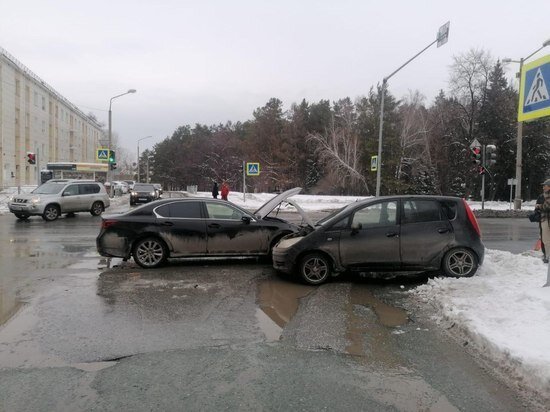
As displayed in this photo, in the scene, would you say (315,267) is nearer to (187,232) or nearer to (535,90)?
(187,232)

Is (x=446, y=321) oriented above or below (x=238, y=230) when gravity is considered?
below

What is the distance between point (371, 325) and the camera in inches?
225

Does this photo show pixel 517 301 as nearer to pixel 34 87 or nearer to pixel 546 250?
pixel 546 250

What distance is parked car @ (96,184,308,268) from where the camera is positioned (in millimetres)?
9305

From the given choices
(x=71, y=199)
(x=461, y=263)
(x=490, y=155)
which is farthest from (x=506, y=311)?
(x=490, y=155)

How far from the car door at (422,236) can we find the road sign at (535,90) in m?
2.12

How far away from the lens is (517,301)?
593 cm

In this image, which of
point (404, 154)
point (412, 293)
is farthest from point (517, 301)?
point (404, 154)

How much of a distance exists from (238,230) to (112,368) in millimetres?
5369

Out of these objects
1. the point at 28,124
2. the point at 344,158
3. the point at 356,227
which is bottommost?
the point at 356,227

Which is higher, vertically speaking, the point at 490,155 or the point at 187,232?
the point at 490,155

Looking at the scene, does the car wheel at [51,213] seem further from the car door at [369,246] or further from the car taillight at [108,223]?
the car door at [369,246]

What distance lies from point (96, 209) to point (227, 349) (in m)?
19.8

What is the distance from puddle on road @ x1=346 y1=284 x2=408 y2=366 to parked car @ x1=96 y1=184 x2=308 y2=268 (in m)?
2.79
